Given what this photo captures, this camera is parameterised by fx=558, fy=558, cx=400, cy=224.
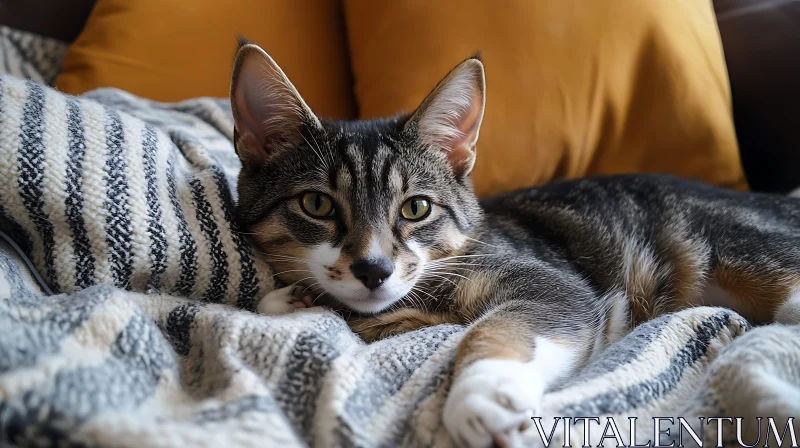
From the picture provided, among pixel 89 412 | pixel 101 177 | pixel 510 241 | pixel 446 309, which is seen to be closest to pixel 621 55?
pixel 510 241

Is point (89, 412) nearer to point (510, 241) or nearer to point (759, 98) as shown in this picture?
point (510, 241)

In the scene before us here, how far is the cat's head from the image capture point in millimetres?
1010

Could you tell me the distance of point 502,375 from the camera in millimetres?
750

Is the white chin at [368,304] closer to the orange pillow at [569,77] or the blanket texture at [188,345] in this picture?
the blanket texture at [188,345]

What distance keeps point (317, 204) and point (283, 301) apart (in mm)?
197

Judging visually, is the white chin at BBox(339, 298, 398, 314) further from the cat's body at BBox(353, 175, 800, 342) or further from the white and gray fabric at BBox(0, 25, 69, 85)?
the white and gray fabric at BBox(0, 25, 69, 85)

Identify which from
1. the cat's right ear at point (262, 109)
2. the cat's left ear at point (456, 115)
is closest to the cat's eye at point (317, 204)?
the cat's right ear at point (262, 109)

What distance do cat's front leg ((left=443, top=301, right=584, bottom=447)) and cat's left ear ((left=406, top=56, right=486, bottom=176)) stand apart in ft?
1.35

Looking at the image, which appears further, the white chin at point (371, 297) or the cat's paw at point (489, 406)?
the white chin at point (371, 297)

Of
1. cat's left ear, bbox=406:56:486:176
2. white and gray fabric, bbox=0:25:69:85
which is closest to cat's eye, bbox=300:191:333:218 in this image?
cat's left ear, bbox=406:56:486:176

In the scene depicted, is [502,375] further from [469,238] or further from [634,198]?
[634,198]

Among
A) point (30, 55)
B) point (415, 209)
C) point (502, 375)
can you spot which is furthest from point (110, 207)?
point (30, 55)

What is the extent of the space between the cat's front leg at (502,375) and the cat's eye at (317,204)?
36cm

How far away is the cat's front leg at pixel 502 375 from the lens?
0.69 m
